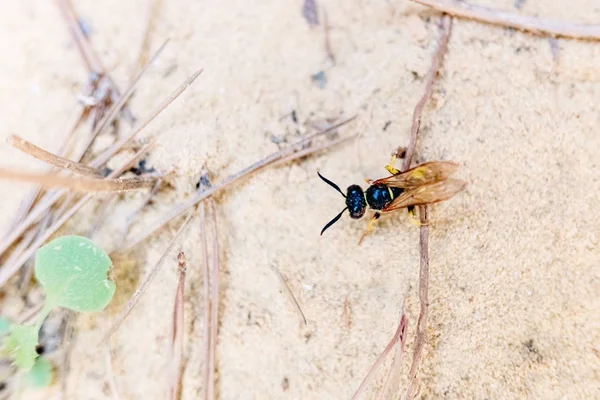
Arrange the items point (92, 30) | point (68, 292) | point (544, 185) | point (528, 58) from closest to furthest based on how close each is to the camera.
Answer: point (68, 292), point (544, 185), point (528, 58), point (92, 30)

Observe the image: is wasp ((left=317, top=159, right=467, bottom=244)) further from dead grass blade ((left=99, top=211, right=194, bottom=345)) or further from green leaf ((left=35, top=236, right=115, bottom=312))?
green leaf ((left=35, top=236, right=115, bottom=312))

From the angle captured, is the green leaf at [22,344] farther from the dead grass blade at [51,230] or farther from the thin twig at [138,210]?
the thin twig at [138,210]

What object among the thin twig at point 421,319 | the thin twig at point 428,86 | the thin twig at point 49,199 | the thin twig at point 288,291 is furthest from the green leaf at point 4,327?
the thin twig at point 428,86

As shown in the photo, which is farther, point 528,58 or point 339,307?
point 528,58

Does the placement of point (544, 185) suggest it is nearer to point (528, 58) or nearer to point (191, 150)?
point (528, 58)

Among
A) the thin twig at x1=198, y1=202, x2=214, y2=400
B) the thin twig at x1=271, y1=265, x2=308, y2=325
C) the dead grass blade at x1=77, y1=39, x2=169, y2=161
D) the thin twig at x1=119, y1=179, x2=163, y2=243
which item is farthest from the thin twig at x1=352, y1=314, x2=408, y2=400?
the dead grass blade at x1=77, y1=39, x2=169, y2=161

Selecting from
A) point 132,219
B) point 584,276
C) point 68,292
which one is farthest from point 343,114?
point 68,292

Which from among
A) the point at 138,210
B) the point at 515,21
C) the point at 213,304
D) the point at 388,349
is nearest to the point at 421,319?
the point at 388,349
